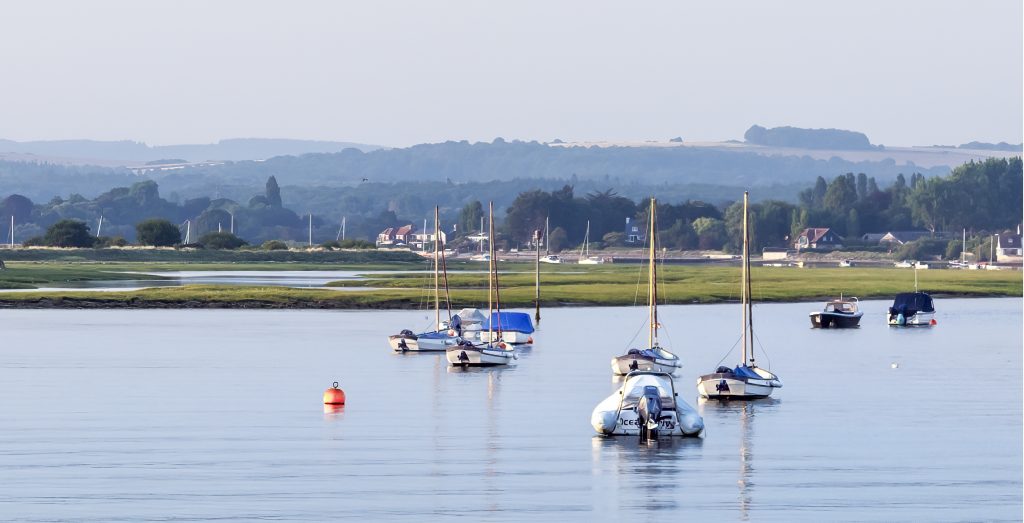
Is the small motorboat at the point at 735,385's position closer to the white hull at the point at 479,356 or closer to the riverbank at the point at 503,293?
the white hull at the point at 479,356

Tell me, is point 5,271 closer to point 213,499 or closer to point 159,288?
point 159,288

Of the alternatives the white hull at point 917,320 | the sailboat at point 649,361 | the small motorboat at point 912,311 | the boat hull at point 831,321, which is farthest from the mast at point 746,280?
the small motorboat at point 912,311

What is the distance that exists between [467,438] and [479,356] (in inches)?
1105

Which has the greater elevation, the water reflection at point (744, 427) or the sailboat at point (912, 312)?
the sailboat at point (912, 312)

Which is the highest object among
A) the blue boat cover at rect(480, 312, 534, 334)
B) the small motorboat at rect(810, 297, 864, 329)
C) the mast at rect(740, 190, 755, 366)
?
the mast at rect(740, 190, 755, 366)

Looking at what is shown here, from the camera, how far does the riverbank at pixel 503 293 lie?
136000 millimetres

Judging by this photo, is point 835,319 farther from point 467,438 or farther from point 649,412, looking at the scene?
point 467,438

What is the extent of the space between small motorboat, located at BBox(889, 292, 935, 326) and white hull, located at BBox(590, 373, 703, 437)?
7022 centimetres

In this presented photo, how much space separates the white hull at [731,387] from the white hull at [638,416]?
37.1 ft

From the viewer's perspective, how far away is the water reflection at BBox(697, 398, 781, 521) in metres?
46.5

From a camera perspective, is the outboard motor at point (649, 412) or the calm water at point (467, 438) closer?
the calm water at point (467, 438)

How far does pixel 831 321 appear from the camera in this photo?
122m

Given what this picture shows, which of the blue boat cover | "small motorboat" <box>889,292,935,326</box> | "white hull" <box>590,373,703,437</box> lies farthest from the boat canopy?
"white hull" <box>590,373,703,437</box>

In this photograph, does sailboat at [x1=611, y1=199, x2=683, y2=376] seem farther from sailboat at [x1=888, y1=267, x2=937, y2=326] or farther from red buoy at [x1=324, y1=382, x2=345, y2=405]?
sailboat at [x1=888, y1=267, x2=937, y2=326]
